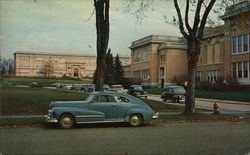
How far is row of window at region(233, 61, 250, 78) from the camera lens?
54112 mm

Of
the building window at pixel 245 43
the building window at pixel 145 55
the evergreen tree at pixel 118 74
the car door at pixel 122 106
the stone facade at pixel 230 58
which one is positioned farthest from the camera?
the building window at pixel 145 55

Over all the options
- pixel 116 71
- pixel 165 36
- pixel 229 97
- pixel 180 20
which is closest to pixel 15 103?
pixel 180 20

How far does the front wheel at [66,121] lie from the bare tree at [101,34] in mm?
6035

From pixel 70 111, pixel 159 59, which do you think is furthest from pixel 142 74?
pixel 70 111

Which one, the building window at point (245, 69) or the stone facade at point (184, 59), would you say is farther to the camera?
the stone facade at point (184, 59)

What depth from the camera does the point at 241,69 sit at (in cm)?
5569

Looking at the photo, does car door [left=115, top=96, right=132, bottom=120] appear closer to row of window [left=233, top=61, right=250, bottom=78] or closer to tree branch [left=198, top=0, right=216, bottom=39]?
tree branch [left=198, top=0, right=216, bottom=39]

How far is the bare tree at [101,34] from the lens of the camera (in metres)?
19.5

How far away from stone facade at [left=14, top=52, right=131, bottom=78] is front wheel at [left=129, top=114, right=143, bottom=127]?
11426 cm

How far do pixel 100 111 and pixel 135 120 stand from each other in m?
1.71

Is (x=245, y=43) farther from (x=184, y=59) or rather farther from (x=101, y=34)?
(x=101, y=34)

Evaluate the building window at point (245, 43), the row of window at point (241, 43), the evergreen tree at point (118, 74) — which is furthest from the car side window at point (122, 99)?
the evergreen tree at point (118, 74)

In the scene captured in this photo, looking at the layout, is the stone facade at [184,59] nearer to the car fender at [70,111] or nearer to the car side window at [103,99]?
the car side window at [103,99]

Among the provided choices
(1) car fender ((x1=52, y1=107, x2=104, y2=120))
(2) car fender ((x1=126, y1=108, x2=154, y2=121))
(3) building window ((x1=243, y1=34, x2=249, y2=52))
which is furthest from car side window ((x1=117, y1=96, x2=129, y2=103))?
(3) building window ((x1=243, y1=34, x2=249, y2=52))
